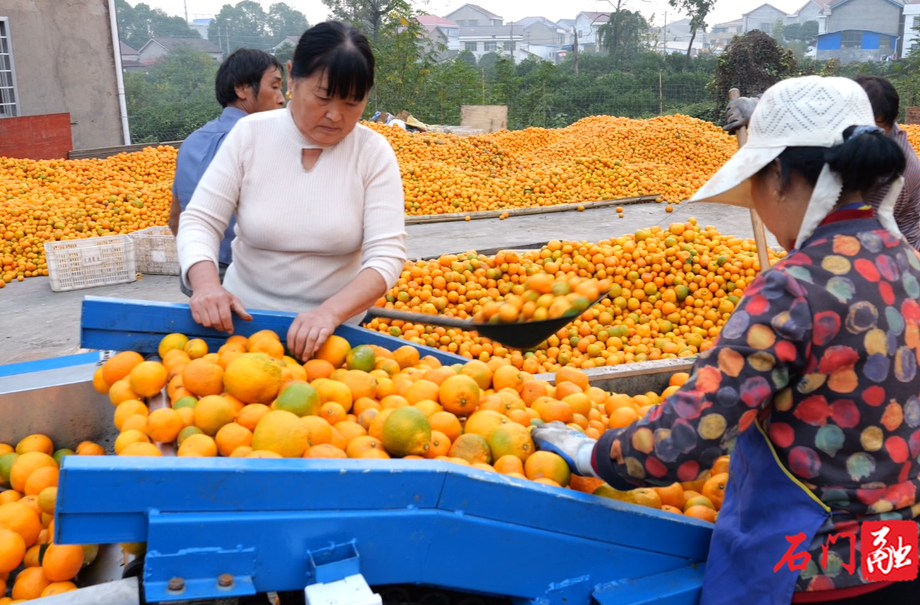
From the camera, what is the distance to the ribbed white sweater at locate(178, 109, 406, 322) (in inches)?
97.7

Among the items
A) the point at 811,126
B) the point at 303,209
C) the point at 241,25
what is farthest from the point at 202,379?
the point at 241,25

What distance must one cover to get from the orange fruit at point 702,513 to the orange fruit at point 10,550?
168 centimetres

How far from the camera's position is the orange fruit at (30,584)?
5.66 feet

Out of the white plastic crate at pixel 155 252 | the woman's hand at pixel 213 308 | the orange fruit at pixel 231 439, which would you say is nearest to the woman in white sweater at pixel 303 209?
the woman's hand at pixel 213 308

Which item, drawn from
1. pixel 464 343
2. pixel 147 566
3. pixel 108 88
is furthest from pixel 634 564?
pixel 108 88

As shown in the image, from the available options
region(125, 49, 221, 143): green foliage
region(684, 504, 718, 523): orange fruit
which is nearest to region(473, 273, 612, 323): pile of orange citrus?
region(684, 504, 718, 523): orange fruit

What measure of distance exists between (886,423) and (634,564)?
636mm

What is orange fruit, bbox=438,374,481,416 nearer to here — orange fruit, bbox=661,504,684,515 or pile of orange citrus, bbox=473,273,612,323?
pile of orange citrus, bbox=473,273,612,323

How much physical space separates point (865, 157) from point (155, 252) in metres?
7.05

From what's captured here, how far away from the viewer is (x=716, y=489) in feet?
6.57

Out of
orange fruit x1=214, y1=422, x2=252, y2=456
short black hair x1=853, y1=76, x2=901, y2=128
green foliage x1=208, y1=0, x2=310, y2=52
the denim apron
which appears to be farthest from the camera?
green foliage x1=208, y1=0, x2=310, y2=52

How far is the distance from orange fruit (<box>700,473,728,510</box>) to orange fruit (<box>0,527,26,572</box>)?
70.4 inches

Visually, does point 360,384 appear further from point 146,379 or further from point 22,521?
point 22,521

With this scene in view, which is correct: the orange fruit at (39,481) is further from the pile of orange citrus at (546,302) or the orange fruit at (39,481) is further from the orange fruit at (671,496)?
the orange fruit at (671,496)
